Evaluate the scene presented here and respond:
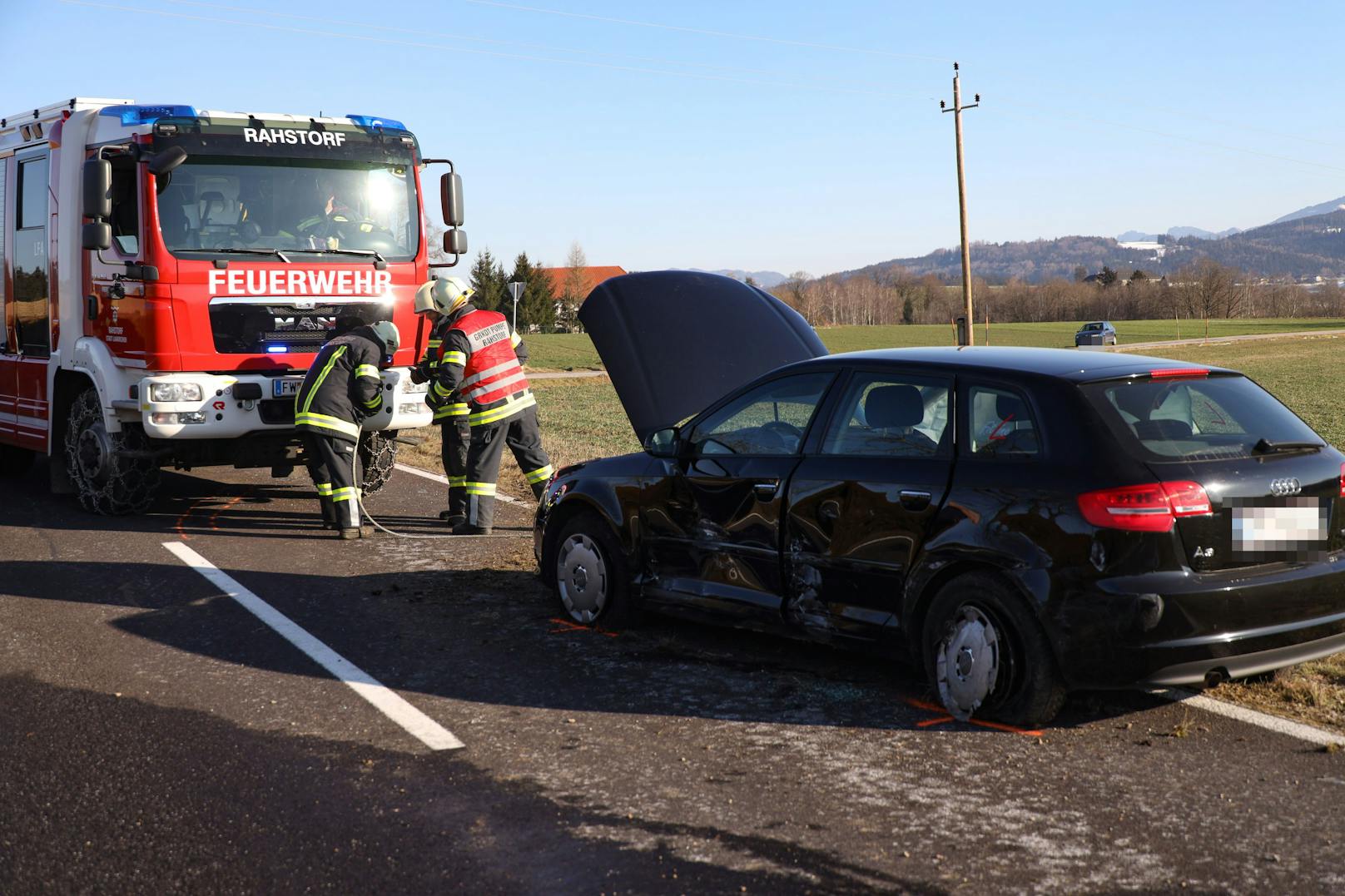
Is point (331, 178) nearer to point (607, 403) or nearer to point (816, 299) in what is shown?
point (607, 403)

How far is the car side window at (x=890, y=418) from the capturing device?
216 inches

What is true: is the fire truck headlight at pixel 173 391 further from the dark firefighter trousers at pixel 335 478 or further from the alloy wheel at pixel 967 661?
the alloy wheel at pixel 967 661

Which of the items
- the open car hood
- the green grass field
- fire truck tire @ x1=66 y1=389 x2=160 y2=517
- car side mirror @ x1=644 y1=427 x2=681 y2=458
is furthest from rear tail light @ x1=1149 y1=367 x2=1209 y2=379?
the green grass field

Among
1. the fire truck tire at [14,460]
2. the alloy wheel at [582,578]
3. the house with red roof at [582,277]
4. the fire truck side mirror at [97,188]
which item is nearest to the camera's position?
the alloy wheel at [582,578]

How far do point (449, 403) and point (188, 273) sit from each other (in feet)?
7.23

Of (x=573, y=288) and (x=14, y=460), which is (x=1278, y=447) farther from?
(x=573, y=288)

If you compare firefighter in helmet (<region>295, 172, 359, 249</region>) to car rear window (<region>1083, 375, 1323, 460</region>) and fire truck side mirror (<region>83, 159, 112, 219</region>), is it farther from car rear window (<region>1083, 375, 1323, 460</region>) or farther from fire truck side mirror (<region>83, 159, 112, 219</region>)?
car rear window (<region>1083, 375, 1323, 460</region>)

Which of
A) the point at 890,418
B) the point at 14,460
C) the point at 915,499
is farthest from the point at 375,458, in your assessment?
the point at 915,499

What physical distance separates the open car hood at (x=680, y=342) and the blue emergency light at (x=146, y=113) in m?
3.96

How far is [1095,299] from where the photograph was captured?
405 ft

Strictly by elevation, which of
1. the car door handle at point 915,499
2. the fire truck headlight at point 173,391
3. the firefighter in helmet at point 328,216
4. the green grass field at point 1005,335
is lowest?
the car door handle at point 915,499

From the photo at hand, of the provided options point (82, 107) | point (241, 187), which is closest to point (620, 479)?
point (241, 187)

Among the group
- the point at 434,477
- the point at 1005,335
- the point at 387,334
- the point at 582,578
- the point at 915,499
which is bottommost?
the point at 582,578

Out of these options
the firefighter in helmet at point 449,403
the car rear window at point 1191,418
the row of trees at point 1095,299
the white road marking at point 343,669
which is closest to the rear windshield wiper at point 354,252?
the firefighter in helmet at point 449,403
